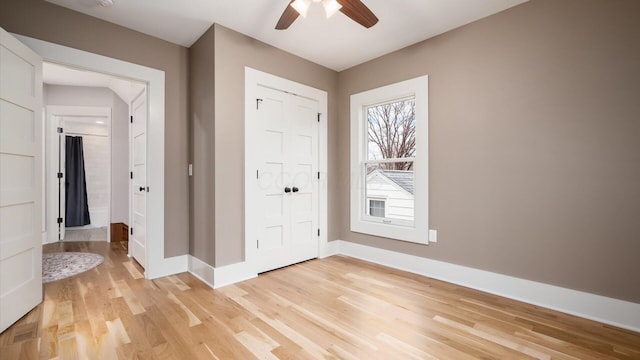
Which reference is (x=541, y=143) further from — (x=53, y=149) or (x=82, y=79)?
(x=53, y=149)

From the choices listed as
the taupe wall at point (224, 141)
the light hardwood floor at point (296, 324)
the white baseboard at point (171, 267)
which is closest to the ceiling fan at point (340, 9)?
the taupe wall at point (224, 141)

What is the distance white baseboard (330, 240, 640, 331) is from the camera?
2010 mm

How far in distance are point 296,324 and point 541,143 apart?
2.46 metres

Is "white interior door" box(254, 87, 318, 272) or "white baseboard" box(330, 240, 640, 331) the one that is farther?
"white interior door" box(254, 87, 318, 272)

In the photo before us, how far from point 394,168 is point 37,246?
350cm

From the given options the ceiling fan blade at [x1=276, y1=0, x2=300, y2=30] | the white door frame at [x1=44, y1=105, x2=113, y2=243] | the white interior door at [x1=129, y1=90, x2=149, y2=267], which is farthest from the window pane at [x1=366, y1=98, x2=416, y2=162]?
the white door frame at [x1=44, y1=105, x2=113, y2=243]

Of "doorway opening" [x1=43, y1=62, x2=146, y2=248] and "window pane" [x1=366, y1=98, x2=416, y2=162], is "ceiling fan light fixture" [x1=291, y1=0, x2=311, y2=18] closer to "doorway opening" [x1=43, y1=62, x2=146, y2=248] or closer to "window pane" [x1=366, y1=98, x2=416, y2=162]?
"window pane" [x1=366, y1=98, x2=416, y2=162]

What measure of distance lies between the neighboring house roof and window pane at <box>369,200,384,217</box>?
338 millimetres

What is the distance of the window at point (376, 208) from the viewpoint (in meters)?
3.57

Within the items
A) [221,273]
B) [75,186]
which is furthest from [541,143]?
[75,186]

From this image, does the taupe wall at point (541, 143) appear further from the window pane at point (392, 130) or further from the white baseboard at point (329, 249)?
the white baseboard at point (329, 249)

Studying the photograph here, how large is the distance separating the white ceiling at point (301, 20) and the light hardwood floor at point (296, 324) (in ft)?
8.36

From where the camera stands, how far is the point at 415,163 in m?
3.14

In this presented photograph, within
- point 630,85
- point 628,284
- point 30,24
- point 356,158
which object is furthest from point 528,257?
point 30,24
